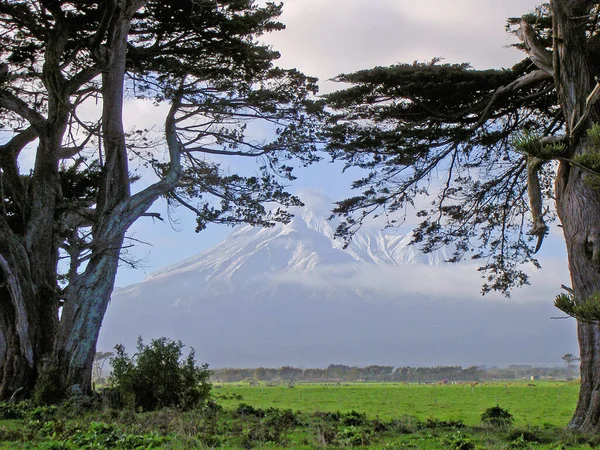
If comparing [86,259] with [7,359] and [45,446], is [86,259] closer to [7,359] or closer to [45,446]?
[7,359]

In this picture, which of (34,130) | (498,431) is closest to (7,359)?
(34,130)

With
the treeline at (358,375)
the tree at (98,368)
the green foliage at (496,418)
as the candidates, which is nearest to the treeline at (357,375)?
→ the treeline at (358,375)

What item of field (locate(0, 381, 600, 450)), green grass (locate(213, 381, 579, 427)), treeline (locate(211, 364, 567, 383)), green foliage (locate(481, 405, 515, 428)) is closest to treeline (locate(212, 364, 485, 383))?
treeline (locate(211, 364, 567, 383))

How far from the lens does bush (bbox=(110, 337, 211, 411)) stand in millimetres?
13898

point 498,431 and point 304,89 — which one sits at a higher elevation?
point 304,89

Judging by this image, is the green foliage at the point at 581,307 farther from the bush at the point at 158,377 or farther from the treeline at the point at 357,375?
the treeline at the point at 357,375

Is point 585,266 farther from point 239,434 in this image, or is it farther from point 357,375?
point 357,375

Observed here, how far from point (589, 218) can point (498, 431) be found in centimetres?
429

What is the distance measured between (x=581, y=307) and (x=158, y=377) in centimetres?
946

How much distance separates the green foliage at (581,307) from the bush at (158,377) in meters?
8.59

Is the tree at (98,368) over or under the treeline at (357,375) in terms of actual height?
over

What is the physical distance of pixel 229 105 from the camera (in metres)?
18.1

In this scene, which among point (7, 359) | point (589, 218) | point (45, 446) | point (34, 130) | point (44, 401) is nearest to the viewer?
point (45, 446)

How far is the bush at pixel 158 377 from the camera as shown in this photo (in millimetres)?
13898
